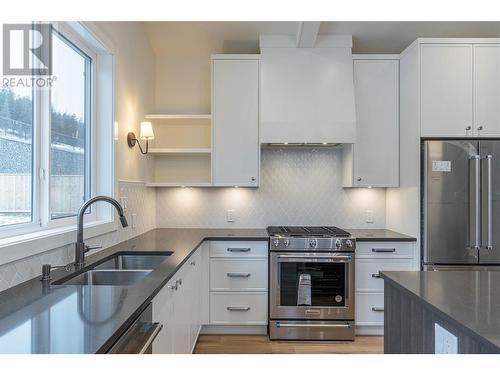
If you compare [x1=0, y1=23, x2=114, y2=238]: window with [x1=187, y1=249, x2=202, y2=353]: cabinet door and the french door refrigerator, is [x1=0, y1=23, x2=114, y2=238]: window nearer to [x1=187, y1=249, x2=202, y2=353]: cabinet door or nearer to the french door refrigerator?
[x1=187, y1=249, x2=202, y2=353]: cabinet door

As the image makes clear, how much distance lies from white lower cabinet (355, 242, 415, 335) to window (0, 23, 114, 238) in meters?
2.10

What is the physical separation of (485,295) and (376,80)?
7.79ft

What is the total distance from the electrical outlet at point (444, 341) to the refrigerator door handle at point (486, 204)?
76.6 inches

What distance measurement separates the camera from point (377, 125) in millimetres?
3312

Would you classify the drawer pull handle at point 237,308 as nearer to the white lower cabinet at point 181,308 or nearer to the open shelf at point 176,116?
the white lower cabinet at point 181,308

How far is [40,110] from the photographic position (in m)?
1.87

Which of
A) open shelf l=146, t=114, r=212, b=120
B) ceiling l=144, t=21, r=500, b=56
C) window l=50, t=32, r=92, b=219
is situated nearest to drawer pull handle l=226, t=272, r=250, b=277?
window l=50, t=32, r=92, b=219

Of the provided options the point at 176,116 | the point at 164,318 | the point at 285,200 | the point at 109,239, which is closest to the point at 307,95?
the point at 285,200

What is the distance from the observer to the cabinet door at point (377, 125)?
10.8 feet

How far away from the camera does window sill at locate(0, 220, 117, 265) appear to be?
4.80ft

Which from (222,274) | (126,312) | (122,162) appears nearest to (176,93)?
(122,162)

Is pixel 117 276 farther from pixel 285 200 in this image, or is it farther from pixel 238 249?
pixel 285 200

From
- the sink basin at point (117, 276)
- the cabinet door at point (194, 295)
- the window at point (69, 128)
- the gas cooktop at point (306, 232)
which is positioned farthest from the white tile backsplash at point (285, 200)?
the sink basin at point (117, 276)

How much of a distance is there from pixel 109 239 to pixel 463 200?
8.94ft
